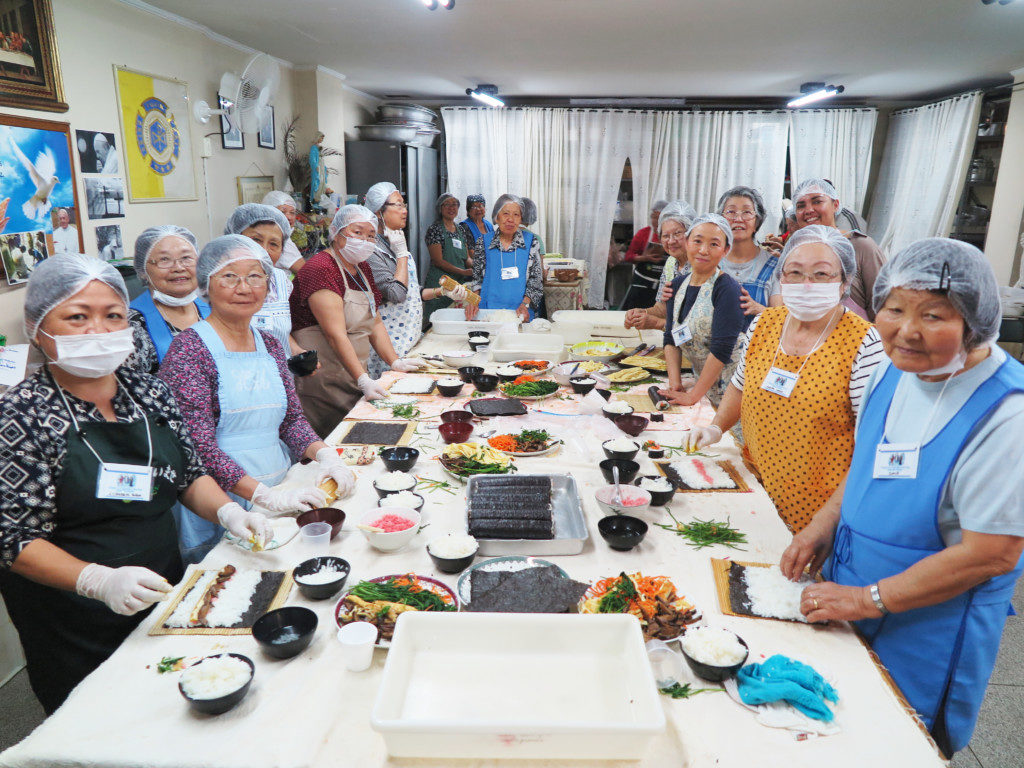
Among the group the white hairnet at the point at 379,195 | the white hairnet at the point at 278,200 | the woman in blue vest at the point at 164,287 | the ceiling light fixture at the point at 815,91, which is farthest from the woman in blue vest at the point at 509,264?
the ceiling light fixture at the point at 815,91

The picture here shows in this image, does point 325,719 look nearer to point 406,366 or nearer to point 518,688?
point 518,688

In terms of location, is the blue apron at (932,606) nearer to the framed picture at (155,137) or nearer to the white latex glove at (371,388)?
the white latex glove at (371,388)

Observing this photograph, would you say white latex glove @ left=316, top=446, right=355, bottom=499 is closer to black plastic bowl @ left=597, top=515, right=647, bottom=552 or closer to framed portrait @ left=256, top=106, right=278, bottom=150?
black plastic bowl @ left=597, top=515, right=647, bottom=552

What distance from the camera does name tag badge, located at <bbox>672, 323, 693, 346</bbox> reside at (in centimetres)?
329

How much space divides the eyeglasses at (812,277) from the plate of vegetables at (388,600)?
5.18 ft

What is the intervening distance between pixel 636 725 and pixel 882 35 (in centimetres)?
580

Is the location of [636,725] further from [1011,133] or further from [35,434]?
[1011,133]

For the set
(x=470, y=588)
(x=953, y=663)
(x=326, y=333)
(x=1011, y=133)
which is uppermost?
(x=1011, y=133)

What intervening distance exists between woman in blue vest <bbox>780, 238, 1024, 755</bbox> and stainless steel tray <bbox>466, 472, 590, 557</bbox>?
561 mm

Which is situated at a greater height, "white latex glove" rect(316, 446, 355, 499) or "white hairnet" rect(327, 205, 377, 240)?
"white hairnet" rect(327, 205, 377, 240)

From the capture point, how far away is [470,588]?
5.04 feet

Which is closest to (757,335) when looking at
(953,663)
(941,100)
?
(953,663)

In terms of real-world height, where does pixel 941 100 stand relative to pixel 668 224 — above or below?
above

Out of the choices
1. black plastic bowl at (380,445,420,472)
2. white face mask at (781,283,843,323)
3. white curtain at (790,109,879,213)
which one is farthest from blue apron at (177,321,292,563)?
white curtain at (790,109,879,213)
